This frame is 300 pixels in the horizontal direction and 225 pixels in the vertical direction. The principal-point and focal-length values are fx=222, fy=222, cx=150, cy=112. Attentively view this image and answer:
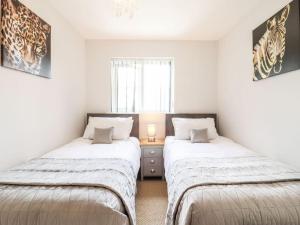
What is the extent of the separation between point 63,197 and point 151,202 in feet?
5.16

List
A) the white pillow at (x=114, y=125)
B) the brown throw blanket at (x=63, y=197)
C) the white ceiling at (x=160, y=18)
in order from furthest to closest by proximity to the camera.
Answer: the white pillow at (x=114, y=125) → the white ceiling at (x=160, y=18) → the brown throw blanket at (x=63, y=197)

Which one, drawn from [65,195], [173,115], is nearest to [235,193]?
[65,195]

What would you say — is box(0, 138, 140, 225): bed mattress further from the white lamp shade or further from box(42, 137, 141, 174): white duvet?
the white lamp shade

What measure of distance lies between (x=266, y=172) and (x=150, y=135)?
2.16 meters

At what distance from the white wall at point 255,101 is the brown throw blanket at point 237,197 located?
409mm

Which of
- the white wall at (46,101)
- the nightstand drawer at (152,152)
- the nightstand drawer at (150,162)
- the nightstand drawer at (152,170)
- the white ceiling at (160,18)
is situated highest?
the white ceiling at (160,18)

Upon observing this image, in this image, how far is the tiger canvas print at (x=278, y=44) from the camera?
1.84m

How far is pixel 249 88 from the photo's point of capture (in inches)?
107

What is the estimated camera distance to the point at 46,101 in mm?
2451

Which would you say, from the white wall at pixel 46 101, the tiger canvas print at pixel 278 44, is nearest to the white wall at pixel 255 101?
the tiger canvas print at pixel 278 44

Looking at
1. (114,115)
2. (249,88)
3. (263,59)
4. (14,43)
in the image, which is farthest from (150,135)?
(14,43)

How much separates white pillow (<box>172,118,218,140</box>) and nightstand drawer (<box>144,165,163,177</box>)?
560 mm

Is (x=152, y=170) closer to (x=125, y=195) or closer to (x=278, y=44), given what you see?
(x=125, y=195)

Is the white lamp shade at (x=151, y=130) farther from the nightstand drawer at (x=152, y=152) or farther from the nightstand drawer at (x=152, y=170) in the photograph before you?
the nightstand drawer at (x=152, y=170)
